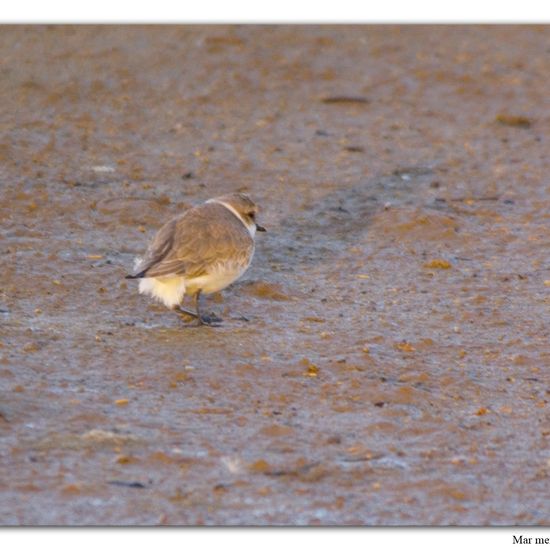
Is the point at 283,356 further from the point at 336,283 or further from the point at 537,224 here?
the point at 537,224

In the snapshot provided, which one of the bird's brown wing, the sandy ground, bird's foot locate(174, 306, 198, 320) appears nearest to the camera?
the sandy ground

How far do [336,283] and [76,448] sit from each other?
261 cm

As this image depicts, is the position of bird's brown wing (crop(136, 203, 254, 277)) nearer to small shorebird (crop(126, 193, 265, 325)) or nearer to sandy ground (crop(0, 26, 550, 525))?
small shorebird (crop(126, 193, 265, 325))

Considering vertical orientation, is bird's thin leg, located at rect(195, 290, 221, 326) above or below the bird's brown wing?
below

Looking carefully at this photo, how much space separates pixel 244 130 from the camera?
9719 millimetres

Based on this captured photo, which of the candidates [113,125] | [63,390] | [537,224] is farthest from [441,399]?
[113,125]

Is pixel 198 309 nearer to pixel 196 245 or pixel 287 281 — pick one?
pixel 196 245

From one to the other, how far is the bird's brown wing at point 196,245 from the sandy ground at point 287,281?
0.31 meters

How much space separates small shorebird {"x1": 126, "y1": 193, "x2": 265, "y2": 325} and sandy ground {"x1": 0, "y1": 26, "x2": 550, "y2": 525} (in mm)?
171

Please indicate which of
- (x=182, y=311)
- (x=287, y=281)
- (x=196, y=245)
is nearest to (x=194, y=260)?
(x=196, y=245)

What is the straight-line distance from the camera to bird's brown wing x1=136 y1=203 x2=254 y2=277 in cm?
639

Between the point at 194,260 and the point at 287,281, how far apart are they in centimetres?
91

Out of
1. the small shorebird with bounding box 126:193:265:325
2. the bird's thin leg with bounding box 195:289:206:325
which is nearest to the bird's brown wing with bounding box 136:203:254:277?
the small shorebird with bounding box 126:193:265:325

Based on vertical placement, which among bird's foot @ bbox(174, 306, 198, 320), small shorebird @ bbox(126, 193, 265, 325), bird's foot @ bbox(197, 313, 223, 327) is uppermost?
small shorebird @ bbox(126, 193, 265, 325)
